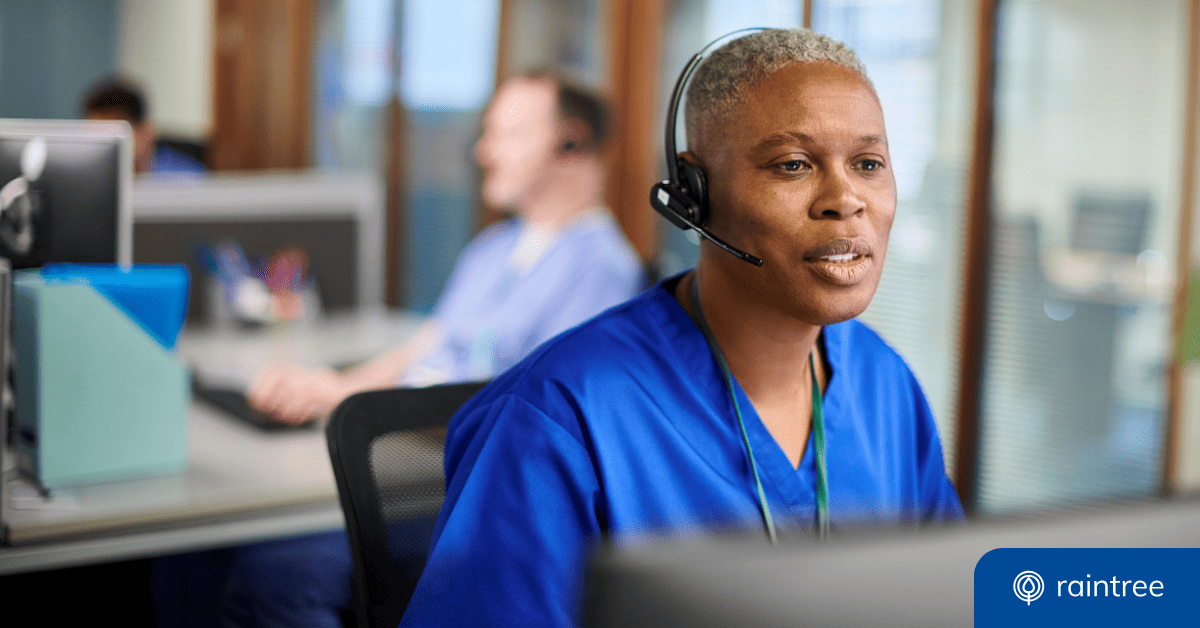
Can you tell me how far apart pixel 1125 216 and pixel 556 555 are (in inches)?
65.2

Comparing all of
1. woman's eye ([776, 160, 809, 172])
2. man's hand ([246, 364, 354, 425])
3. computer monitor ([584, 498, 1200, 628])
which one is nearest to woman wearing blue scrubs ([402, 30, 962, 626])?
woman's eye ([776, 160, 809, 172])

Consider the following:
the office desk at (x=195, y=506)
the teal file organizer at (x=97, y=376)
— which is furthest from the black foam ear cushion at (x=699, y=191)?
the teal file organizer at (x=97, y=376)

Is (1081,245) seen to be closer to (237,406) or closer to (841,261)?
(841,261)

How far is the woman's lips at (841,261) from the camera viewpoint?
0.84m

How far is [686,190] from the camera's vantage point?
92 cm

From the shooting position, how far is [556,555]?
80cm

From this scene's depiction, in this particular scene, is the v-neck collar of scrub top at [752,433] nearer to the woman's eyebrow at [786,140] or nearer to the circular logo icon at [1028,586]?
the woman's eyebrow at [786,140]

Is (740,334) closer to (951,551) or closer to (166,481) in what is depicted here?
(951,551)

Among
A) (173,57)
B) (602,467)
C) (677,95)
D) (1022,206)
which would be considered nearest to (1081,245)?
(1022,206)

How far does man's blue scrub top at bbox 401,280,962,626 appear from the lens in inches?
31.5

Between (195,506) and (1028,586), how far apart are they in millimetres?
1313

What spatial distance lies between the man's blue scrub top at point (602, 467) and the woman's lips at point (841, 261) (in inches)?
5.3

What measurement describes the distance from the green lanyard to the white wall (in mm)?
5107

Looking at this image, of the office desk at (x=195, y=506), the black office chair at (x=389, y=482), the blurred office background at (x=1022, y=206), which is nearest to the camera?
the black office chair at (x=389, y=482)
